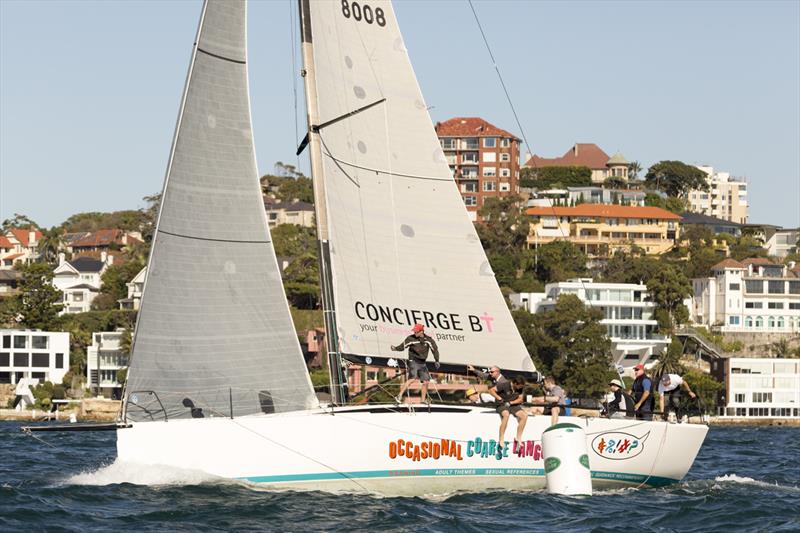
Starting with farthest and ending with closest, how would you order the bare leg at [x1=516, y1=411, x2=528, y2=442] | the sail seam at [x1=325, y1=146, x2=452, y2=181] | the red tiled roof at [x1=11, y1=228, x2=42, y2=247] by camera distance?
the red tiled roof at [x1=11, y1=228, x2=42, y2=247] < the sail seam at [x1=325, y1=146, x2=452, y2=181] < the bare leg at [x1=516, y1=411, x2=528, y2=442]

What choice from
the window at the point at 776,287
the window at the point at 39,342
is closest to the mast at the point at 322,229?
the window at the point at 39,342

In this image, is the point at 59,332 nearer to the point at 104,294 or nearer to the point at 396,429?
the point at 104,294

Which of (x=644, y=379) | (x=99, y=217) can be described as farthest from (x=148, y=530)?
(x=99, y=217)

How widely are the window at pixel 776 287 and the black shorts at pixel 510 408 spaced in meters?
94.1

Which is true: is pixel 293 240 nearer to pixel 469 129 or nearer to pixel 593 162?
pixel 469 129

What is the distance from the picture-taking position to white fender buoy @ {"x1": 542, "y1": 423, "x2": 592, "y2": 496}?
1956cm

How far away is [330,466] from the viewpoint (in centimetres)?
1919

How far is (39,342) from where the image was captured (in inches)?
3664

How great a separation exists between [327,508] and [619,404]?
6.61 meters

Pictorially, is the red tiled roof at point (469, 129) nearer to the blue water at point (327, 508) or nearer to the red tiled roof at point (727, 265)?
the red tiled roof at point (727, 265)

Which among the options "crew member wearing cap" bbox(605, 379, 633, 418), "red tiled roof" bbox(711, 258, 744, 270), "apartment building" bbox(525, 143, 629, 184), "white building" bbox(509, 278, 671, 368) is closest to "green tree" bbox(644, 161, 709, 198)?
"apartment building" bbox(525, 143, 629, 184)

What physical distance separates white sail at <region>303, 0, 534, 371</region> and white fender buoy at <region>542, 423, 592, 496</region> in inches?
107

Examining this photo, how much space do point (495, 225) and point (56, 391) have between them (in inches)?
1773

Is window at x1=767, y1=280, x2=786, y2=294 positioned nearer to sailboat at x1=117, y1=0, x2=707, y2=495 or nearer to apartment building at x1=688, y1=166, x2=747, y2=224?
apartment building at x1=688, y1=166, x2=747, y2=224
